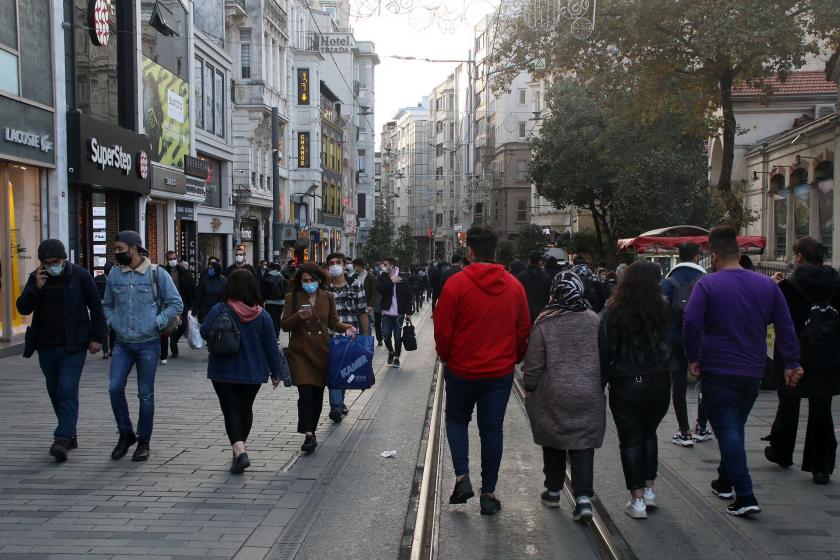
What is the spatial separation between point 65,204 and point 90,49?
13.4 ft

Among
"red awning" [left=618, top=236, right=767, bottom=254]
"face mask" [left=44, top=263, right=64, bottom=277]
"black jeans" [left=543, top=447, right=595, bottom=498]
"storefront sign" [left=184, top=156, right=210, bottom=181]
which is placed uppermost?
"storefront sign" [left=184, top=156, right=210, bottom=181]

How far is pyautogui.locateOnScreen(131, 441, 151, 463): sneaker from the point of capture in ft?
26.0

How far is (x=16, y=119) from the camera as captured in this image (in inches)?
664

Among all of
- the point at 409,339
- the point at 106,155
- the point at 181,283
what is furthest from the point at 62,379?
the point at 106,155

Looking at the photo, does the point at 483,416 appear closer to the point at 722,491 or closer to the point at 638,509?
the point at 638,509

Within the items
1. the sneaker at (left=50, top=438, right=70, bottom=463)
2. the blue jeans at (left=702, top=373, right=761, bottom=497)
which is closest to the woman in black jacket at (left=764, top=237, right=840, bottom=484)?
the blue jeans at (left=702, top=373, right=761, bottom=497)

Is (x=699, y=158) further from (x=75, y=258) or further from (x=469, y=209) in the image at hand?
(x=469, y=209)

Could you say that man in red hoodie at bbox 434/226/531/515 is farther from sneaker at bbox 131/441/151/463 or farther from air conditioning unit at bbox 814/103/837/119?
air conditioning unit at bbox 814/103/837/119

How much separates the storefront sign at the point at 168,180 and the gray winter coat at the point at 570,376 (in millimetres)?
20591

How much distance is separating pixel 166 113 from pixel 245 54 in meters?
15.5

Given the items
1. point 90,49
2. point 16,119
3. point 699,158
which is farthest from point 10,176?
point 699,158

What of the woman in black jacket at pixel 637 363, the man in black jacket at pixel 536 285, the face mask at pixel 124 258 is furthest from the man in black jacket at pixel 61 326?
the man in black jacket at pixel 536 285

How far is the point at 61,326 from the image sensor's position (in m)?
7.89

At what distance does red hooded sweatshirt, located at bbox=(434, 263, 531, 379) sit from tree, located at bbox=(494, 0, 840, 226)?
11928 millimetres
